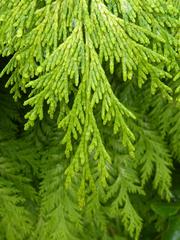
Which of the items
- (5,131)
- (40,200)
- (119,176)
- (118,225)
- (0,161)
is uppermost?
(5,131)

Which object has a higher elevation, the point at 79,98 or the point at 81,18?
the point at 81,18

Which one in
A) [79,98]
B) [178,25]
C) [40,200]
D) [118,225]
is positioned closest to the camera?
[79,98]

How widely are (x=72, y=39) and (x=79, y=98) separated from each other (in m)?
0.17

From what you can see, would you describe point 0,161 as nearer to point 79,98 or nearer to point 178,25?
point 79,98

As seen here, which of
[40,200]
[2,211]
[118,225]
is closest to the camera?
[2,211]

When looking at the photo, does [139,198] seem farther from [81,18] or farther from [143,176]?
[81,18]

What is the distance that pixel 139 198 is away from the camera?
1.91 m

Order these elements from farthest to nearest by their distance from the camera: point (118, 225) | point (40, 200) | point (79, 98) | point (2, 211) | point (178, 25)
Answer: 1. point (118, 225)
2. point (40, 200)
3. point (2, 211)
4. point (178, 25)
5. point (79, 98)

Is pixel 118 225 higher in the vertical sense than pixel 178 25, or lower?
lower

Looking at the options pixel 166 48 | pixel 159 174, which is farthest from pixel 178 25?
pixel 159 174

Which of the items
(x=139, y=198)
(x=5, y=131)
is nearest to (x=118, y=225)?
(x=139, y=198)

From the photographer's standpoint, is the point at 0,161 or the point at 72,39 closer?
the point at 72,39

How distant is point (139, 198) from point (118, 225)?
0.16m

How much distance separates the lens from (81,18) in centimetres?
117
